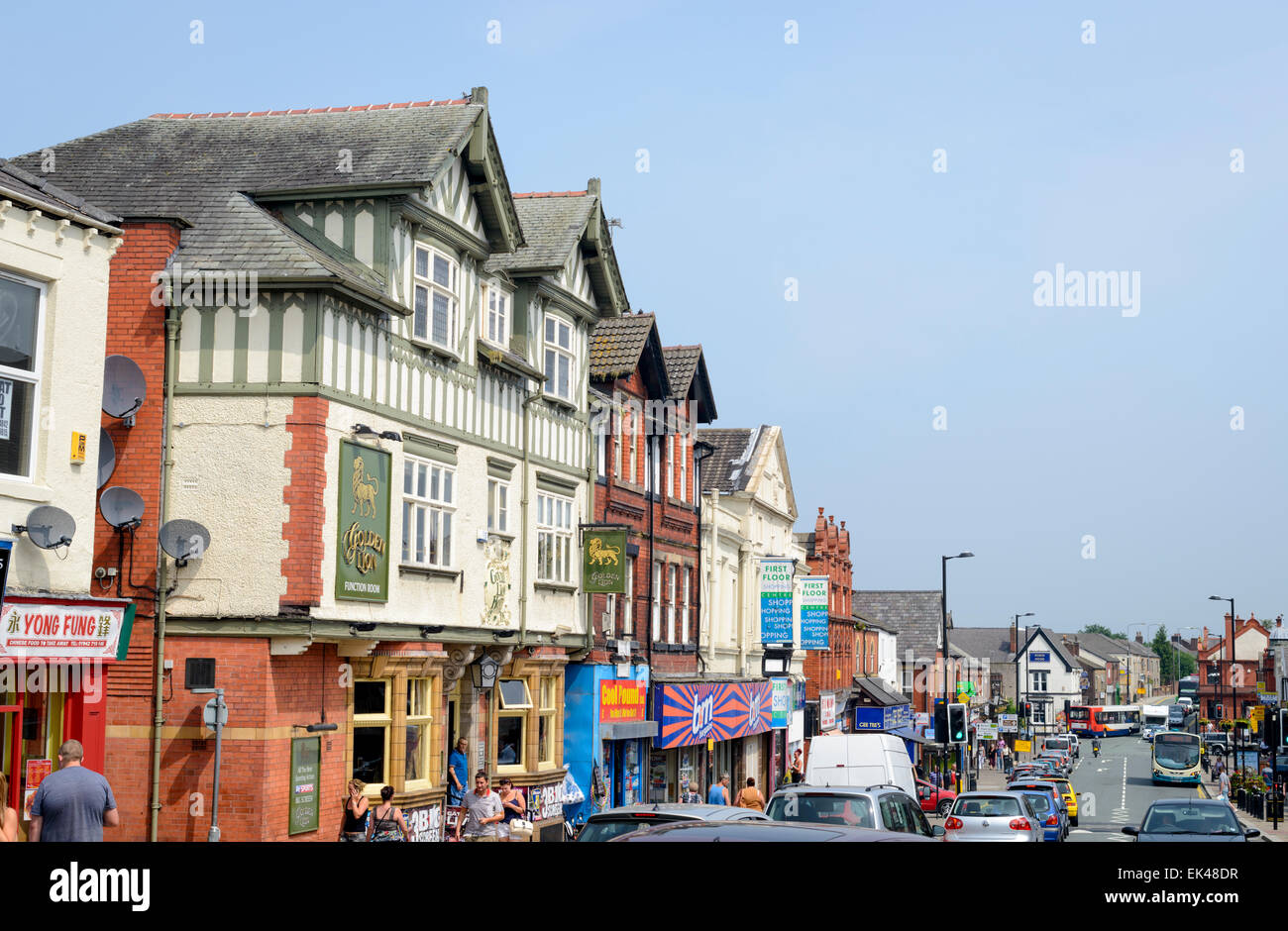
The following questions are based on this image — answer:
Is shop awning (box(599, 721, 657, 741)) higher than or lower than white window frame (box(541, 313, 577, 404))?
lower

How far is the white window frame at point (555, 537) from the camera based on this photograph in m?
26.5

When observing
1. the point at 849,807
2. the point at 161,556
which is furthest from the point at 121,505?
the point at 849,807

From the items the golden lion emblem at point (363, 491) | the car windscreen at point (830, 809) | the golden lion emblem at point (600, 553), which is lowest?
the car windscreen at point (830, 809)

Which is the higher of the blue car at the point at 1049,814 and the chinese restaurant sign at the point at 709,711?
the chinese restaurant sign at the point at 709,711

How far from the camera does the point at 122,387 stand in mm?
17906

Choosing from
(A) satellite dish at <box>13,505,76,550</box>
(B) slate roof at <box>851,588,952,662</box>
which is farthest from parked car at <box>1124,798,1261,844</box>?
(B) slate roof at <box>851,588,952,662</box>

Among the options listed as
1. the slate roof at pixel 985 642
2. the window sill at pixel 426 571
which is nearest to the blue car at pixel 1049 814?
the window sill at pixel 426 571

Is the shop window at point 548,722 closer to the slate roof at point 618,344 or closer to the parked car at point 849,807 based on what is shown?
the slate roof at point 618,344

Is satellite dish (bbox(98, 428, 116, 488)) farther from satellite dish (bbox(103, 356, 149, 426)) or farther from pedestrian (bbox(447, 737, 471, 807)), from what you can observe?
pedestrian (bbox(447, 737, 471, 807))

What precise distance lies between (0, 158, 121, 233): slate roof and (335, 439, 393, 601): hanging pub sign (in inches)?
198

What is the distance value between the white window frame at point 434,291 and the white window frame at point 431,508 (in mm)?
1930

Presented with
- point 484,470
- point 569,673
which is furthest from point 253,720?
point 569,673

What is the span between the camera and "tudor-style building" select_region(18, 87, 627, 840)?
18297 mm

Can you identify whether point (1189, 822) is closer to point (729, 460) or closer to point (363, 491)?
point (363, 491)
